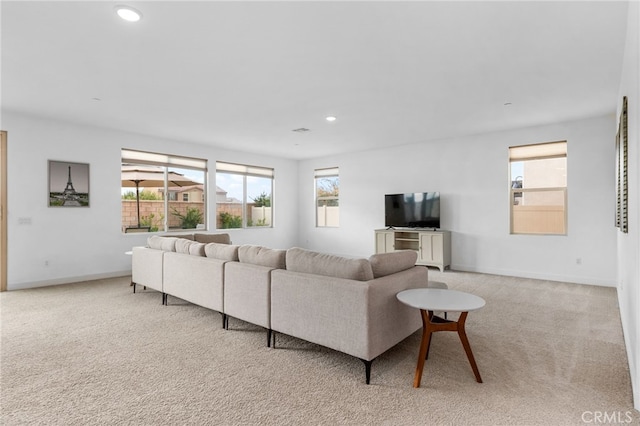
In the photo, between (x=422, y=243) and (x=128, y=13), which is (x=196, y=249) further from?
(x=422, y=243)

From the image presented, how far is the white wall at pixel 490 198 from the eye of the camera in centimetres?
513

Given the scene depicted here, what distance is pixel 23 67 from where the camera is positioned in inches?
131

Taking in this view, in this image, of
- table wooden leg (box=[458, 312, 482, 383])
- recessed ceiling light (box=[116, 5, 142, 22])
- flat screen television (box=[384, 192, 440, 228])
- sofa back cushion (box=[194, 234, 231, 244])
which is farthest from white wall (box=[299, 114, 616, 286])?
recessed ceiling light (box=[116, 5, 142, 22])

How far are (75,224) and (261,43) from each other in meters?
4.57

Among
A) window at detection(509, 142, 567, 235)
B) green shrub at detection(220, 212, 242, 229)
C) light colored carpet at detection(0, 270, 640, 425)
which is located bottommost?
light colored carpet at detection(0, 270, 640, 425)

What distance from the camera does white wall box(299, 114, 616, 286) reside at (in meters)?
5.13

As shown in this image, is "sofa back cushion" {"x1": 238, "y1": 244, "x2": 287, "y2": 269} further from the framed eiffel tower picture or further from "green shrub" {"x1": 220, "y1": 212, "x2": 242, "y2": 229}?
"green shrub" {"x1": 220, "y1": 212, "x2": 242, "y2": 229}

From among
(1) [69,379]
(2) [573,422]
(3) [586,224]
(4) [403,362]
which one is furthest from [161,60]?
(3) [586,224]

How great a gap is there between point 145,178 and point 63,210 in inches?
56.5

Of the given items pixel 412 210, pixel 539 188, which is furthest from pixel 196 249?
pixel 539 188

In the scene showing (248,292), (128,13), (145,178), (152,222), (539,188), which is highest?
(128,13)

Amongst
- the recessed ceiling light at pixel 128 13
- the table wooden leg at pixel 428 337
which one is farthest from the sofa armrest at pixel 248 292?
the recessed ceiling light at pixel 128 13

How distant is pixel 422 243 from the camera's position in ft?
21.4

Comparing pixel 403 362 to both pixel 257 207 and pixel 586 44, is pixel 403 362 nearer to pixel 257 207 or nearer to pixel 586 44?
pixel 586 44
